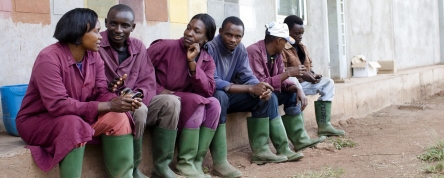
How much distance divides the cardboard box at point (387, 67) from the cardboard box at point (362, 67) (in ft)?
1.51

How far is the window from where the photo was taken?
327 inches

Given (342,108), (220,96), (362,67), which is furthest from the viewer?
(362,67)

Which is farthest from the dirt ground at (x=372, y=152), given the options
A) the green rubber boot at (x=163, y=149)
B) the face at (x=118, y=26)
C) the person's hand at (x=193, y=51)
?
the face at (x=118, y=26)

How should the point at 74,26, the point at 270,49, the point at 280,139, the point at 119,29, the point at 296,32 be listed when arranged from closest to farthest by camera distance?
1. the point at 74,26
2. the point at 119,29
3. the point at 280,139
4. the point at 270,49
5. the point at 296,32

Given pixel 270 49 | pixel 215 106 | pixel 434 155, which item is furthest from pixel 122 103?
pixel 434 155

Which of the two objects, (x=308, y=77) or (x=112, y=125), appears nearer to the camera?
(x=112, y=125)

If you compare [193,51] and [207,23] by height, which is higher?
[207,23]

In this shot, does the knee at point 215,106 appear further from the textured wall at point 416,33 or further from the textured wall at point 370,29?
the textured wall at point 416,33

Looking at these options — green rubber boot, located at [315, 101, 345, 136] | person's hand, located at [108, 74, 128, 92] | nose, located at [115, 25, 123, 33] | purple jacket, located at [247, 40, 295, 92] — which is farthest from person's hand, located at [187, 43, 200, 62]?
green rubber boot, located at [315, 101, 345, 136]

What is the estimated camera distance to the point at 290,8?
28.4 ft

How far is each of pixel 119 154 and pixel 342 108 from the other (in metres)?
4.70

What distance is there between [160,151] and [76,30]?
3.66ft

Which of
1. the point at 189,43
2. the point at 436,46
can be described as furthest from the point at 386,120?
the point at 436,46

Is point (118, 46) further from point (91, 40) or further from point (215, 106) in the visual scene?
point (215, 106)
